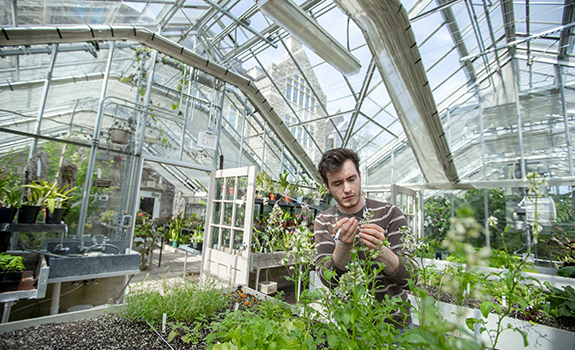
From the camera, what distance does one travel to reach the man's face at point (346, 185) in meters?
1.17

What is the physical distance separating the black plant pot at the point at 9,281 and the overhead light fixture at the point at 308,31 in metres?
2.66

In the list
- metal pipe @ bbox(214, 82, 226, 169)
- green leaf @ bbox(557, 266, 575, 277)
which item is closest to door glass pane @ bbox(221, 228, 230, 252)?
metal pipe @ bbox(214, 82, 226, 169)

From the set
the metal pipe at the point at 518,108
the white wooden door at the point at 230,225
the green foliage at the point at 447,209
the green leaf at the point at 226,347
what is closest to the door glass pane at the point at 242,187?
the white wooden door at the point at 230,225

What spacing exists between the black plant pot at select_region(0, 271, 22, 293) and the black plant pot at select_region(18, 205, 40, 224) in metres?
0.64

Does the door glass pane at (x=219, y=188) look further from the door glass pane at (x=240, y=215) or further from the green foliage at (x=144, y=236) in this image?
the green foliage at (x=144, y=236)

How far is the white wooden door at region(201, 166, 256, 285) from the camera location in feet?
10.7

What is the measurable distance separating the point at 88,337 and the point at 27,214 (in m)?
1.59

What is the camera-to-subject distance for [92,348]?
104 cm

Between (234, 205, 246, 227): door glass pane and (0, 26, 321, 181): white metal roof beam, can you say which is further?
(234, 205, 246, 227): door glass pane

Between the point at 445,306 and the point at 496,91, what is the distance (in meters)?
5.22

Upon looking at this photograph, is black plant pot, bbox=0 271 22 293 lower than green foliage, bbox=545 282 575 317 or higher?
higher

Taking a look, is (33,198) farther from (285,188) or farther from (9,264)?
(285,188)

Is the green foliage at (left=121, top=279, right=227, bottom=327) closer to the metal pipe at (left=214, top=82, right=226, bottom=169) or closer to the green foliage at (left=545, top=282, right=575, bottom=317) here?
the green foliage at (left=545, top=282, right=575, bottom=317)

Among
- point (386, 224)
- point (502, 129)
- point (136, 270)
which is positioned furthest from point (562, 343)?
point (502, 129)
